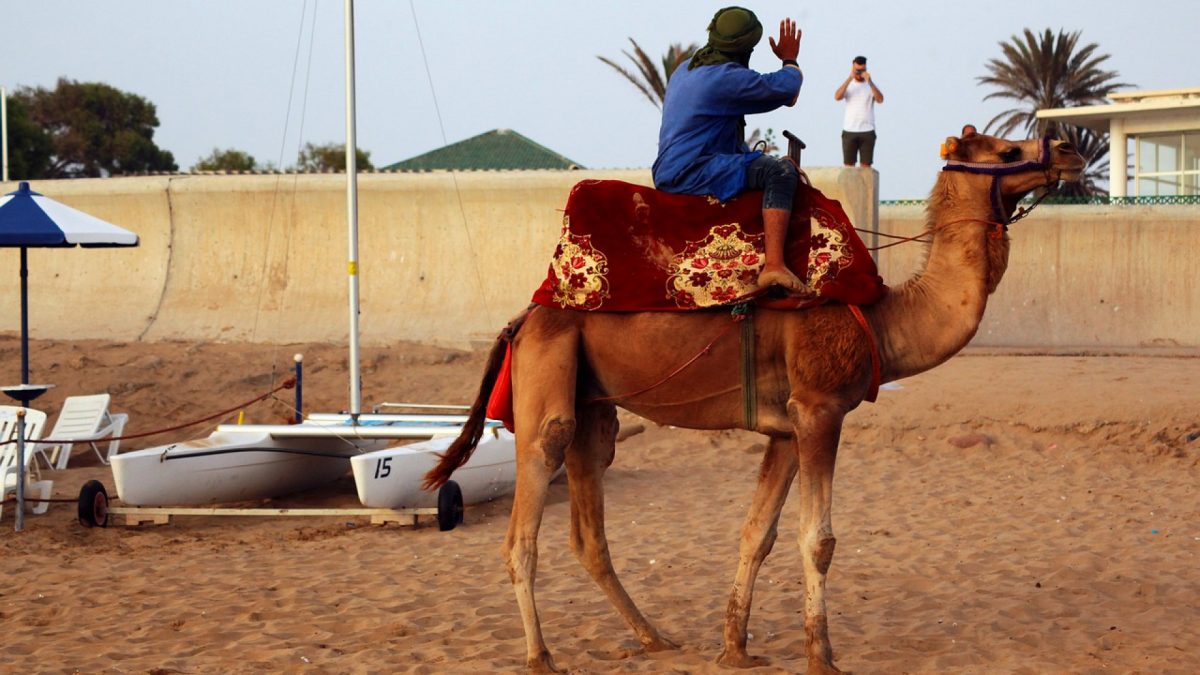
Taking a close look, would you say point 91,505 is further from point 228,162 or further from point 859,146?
point 228,162

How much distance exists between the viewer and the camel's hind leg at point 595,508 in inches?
272

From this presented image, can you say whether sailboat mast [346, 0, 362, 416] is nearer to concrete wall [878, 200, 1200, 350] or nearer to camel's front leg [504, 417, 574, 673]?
camel's front leg [504, 417, 574, 673]

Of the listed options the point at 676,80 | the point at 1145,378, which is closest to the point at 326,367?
the point at 1145,378

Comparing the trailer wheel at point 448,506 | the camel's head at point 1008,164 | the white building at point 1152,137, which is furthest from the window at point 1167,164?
the camel's head at point 1008,164

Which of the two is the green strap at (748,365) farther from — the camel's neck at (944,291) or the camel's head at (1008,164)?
the camel's head at (1008,164)

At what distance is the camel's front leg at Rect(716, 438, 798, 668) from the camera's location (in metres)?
6.59

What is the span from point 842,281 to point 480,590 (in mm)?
3622

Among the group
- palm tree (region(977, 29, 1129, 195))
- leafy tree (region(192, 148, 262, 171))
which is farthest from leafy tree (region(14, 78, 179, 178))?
palm tree (region(977, 29, 1129, 195))

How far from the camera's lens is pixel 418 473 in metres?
11.0

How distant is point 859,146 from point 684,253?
11.5m

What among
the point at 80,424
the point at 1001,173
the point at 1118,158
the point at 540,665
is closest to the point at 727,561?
the point at 540,665

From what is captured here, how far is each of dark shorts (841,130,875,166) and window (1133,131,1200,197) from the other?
1530 cm

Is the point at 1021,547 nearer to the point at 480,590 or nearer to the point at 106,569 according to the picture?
the point at 480,590

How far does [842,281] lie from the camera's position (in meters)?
6.25
